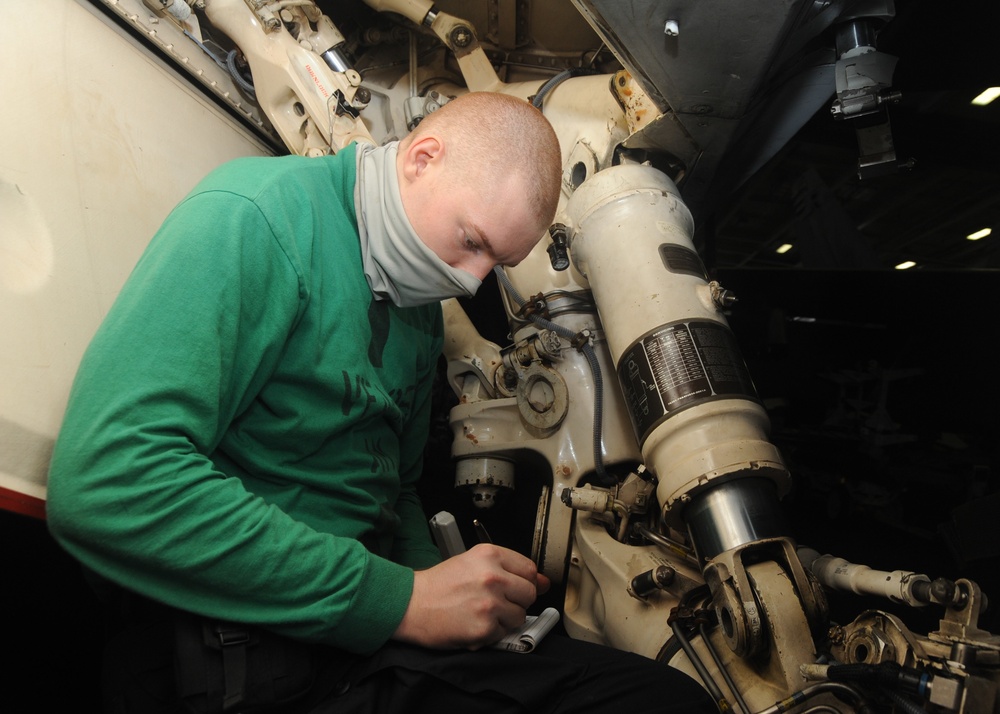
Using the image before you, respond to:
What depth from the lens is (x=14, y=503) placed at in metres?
0.83

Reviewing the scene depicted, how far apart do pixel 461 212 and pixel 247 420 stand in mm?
528

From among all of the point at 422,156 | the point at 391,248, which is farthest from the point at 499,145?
the point at 391,248

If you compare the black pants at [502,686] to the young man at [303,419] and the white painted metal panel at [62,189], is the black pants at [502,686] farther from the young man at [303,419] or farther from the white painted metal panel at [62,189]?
the white painted metal panel at [62,189]

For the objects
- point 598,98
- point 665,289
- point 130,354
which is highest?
point 598,98

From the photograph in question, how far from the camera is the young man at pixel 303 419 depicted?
0.76 metres

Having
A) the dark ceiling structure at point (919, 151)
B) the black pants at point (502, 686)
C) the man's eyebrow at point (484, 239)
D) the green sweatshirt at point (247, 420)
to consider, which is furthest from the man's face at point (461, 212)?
the dark ceiling structure at point (919, 151)

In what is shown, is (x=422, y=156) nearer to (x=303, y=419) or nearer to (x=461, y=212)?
(x=461, y=212)

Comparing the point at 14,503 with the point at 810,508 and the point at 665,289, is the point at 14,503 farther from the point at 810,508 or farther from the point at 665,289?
the point at 810,508

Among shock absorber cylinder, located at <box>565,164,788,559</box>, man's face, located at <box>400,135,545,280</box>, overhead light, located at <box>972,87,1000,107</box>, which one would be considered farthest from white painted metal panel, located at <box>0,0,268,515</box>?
overhead light, located at <box>972,87,1000,107</box>

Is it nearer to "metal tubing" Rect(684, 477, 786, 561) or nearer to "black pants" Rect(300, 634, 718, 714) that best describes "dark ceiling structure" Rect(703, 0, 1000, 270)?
"metal tubing" Rect(684, 477, 786, 561)

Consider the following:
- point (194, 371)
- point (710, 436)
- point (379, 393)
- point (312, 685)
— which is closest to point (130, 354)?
point (194, 371)

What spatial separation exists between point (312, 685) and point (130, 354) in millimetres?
593

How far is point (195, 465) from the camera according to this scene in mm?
796

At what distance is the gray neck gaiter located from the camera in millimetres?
1103
